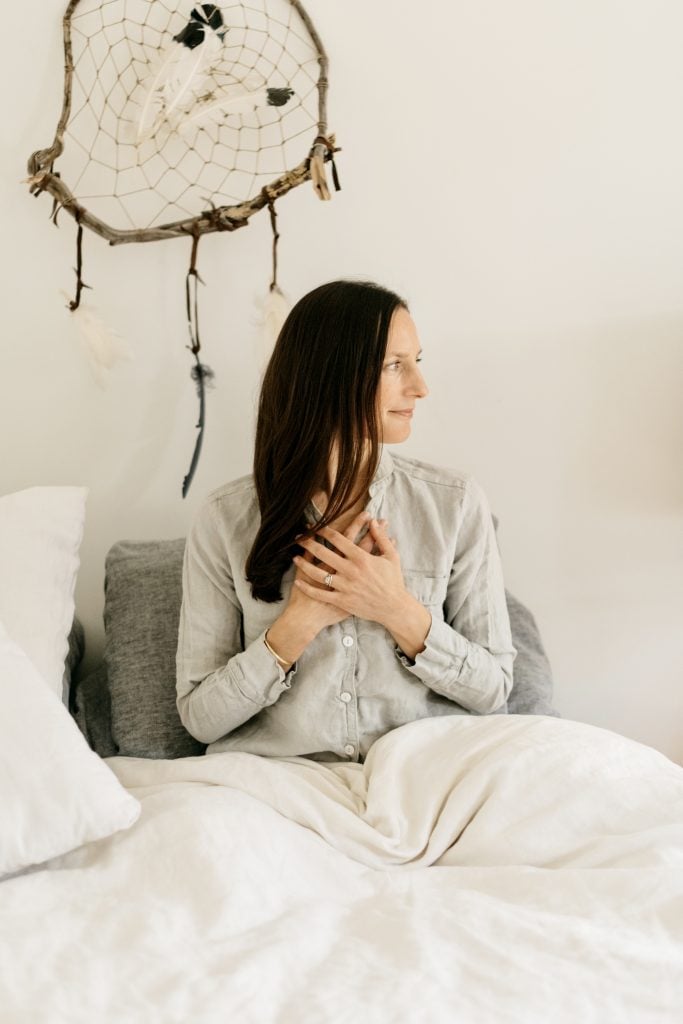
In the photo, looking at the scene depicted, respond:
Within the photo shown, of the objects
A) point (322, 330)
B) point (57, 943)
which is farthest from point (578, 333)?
point (57, 943)

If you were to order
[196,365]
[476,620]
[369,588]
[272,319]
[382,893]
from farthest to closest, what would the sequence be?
[196,365] < [272,319] < [476,620] < [369,588] < [382,893]

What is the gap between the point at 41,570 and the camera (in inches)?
54.8

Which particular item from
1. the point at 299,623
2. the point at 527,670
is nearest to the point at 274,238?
the point at 299,623

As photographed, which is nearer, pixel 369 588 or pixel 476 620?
pixel 369 588

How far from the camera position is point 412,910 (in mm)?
981

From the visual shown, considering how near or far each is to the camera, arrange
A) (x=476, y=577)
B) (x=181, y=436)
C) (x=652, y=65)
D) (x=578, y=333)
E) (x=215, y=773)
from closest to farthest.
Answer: (x=215, y=773), (x=476, y=577), (x=652, y=65), (x=578, y=333), (x=181, y=436)

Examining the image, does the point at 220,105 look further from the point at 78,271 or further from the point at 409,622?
the point at 409,622

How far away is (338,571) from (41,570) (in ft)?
1.56

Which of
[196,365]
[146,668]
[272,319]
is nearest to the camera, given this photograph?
[146,668]

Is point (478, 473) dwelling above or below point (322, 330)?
below

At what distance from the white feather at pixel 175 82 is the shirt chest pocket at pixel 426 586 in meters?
0.90

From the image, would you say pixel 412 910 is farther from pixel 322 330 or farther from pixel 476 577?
pixel 322 330

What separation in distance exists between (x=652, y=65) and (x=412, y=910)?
1.40 metres

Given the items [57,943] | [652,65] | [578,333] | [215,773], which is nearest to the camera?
[57,943]
